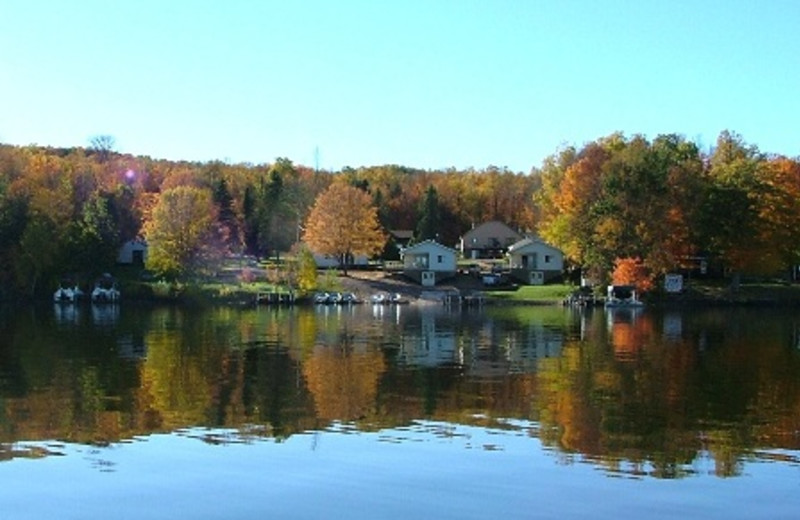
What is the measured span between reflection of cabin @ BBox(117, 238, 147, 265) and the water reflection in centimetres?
3667

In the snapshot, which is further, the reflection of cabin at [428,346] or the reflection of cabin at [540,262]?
the reflection of cabin at [540,262]

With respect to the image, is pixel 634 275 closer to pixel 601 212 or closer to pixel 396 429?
pixel 601 212

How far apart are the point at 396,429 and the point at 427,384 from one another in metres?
7.69

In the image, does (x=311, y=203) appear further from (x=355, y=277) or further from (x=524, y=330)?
(x=524, y=330)

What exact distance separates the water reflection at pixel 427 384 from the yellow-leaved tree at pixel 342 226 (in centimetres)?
3497

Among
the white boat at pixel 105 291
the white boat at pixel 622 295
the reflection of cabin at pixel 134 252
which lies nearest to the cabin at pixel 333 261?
the reflection of cabin at pixel 134 252

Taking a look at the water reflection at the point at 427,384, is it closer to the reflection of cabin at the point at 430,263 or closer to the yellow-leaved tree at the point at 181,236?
the yellow-leaved tree at the point at 181,236

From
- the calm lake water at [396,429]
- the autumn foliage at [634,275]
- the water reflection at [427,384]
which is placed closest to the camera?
the calm lake water at [396,429]

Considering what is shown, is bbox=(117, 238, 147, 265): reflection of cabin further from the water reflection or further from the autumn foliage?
the autumn foliage

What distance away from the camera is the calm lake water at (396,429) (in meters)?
15.7

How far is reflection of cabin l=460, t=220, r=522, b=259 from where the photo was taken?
365 ft

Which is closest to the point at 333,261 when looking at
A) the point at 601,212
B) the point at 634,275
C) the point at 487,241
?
the point at 487,241

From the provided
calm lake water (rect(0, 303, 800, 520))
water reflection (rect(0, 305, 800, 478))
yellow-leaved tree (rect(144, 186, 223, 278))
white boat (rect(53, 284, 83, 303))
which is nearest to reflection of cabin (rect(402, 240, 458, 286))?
yellow-leaved tree (rect(144, 186, 223, 278))

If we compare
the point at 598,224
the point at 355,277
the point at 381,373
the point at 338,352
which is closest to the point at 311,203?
the point at 355,277
